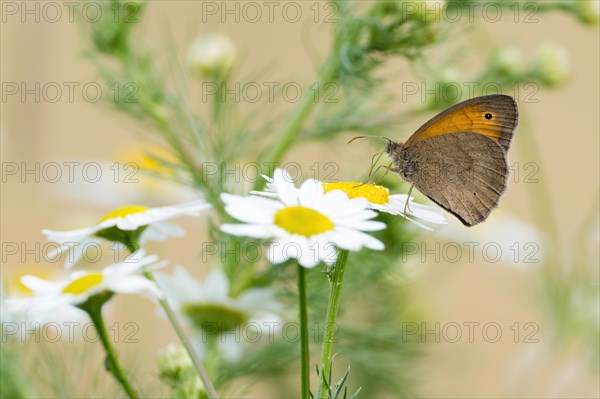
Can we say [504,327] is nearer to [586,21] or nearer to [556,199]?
[556,199]

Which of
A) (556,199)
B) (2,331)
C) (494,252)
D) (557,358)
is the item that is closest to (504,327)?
(556,199)

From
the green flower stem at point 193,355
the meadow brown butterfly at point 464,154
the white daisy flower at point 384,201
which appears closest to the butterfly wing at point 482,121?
the meadow brown butterfly at point 464,154

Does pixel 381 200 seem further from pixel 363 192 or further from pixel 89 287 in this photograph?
pixel 89 287

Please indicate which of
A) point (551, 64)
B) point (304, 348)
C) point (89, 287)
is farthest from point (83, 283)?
point (551, 64)

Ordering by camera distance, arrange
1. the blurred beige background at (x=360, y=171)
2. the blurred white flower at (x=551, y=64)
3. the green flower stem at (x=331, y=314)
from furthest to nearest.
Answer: the blurred beige background at (x=360, y=171), the blurred white flower at (x=551, y=64), the green flower stem at (x=331, y=314)

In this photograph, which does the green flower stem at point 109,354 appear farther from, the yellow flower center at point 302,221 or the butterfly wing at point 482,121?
the butterfly wing at point 482,121

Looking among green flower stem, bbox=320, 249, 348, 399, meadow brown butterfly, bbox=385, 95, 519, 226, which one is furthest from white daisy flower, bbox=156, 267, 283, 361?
green flower stem, bbox=320, 249, 348, 399
